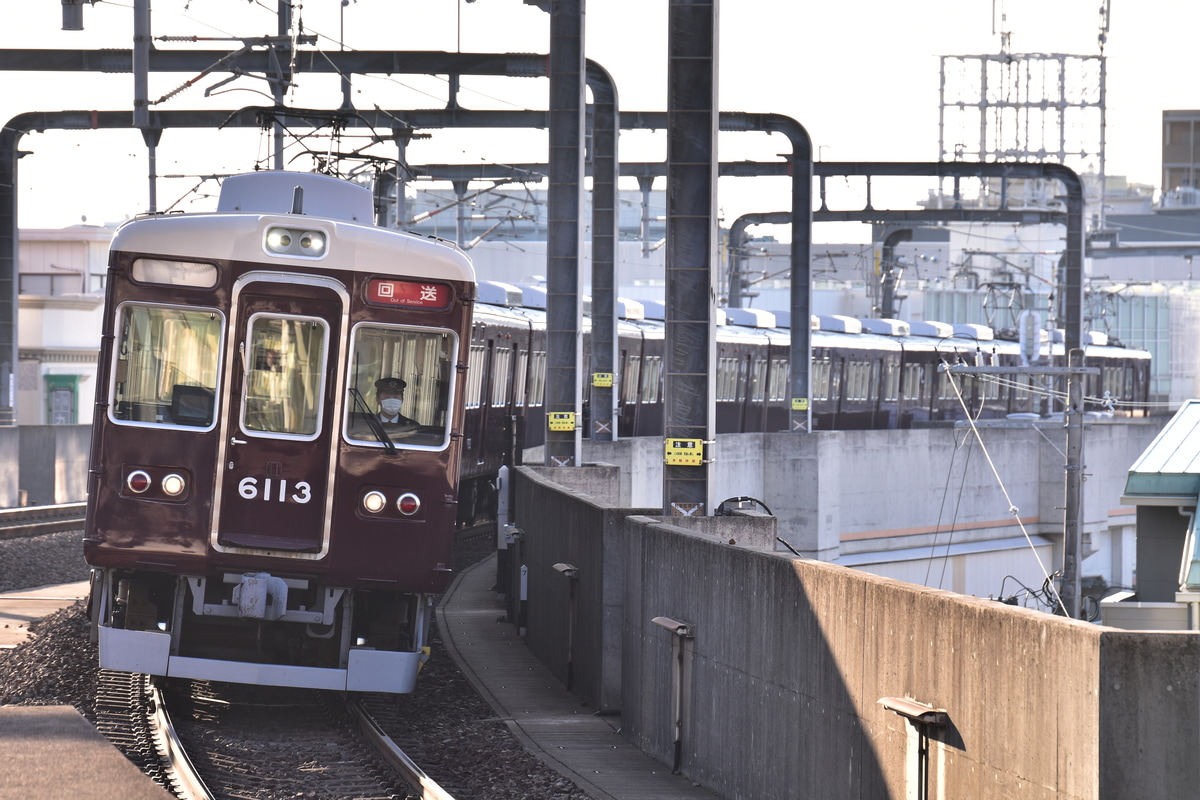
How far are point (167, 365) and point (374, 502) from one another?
1.57 meters

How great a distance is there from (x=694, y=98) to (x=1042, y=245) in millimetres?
70518

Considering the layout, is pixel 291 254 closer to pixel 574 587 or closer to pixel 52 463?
pixel 574 587

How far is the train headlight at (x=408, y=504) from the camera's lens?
423 inches

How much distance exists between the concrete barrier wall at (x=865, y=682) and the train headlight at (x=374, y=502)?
1.77 meters

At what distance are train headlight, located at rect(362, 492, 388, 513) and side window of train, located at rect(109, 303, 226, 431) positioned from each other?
107cm

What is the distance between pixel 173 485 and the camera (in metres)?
10.5

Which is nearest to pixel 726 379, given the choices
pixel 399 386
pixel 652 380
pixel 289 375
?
pixel 652 380

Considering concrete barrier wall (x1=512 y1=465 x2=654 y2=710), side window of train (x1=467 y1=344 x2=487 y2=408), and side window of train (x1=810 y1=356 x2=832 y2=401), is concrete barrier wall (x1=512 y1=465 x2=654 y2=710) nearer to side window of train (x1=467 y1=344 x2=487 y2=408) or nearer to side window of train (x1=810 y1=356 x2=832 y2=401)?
side window of train (x1=467 y1=344 x2=487 y2=408)

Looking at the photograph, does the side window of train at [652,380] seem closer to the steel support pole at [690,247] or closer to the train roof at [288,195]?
the steel support pole at [690,247]

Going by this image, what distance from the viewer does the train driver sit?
35.5 ft

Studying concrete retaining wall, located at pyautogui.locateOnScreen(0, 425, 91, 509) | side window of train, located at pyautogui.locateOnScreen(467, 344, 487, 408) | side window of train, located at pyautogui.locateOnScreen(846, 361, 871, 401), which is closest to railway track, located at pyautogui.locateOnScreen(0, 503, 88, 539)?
concrete retaining wall, located at pyautogui.locateOnScreen(0, 425, 91, 509)

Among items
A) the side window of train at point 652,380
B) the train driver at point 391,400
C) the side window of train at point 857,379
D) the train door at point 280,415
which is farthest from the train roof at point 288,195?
the side window of train at point 857,379

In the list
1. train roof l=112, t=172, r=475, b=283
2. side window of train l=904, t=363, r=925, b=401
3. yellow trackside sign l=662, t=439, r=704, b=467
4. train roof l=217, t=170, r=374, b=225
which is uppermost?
train roof l=217, t=170, r=374, b=225

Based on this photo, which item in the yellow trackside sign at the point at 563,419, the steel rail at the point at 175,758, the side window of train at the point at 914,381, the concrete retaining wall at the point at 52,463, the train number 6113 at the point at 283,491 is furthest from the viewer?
the side window of train at the point at 914,381
